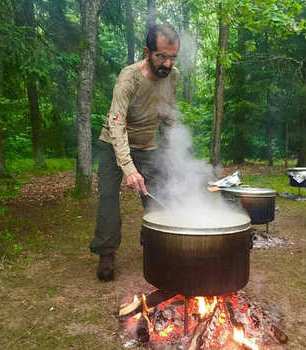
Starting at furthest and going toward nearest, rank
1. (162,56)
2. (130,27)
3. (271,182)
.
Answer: (130,27)
(271,182)
(162,56)

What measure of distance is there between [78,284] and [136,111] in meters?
1.87

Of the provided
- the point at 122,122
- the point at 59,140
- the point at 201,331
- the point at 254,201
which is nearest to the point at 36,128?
the point at 59,140

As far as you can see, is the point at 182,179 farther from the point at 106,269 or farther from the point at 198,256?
the point at 198,256

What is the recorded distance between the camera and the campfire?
3.03m

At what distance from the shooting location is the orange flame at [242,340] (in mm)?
2987

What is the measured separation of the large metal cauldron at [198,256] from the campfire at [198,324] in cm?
26

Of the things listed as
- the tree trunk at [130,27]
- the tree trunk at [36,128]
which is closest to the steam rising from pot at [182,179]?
the tree trunk at [130,27]

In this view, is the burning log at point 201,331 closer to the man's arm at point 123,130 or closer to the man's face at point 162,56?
the man's arm at point 123,130

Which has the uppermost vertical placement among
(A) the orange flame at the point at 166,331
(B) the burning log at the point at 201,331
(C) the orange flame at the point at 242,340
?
(B) the burning log at the point at 201,331

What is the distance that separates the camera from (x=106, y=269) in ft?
14.3

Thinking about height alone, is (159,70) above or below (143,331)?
above

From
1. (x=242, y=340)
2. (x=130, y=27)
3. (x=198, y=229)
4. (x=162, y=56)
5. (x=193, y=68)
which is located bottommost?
(x=242, y=340)

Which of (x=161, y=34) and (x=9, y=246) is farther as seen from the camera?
(x=9, y=246)

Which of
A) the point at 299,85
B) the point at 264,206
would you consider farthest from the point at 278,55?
the point at 264,206
